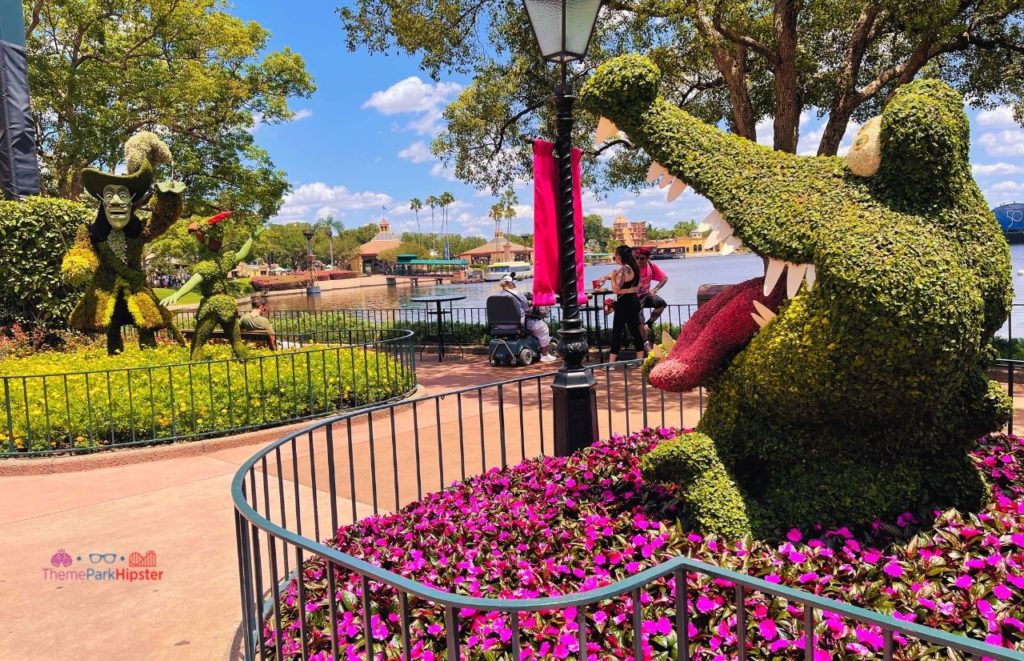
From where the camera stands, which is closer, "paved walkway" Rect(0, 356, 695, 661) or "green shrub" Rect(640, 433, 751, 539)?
"green shrub" Rect(640, 433, 751, 539)

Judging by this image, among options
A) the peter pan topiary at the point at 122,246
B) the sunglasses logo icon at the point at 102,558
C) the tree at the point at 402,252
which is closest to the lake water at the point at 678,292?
the peter pan topiary at the point at 122,246

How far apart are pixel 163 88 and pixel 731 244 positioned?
1992 centimetres

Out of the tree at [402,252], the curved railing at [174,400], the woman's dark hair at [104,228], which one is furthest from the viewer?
the tree at [402,252]

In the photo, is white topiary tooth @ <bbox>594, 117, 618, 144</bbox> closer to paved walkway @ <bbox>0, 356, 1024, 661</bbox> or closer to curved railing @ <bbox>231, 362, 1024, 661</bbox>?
curved railing @ <bbox>231, 362, 1024, 661</bbox>

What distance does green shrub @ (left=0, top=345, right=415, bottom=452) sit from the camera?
726 cm

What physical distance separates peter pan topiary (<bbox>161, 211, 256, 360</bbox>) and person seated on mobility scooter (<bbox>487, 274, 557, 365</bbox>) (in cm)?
425

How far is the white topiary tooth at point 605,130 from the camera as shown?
3.53 metres

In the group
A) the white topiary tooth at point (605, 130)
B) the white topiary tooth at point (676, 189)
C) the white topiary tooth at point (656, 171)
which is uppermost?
the white topiary tooth at point (605, 130)

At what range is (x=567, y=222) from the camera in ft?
16.0

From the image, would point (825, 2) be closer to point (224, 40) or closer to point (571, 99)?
point (571, 99)

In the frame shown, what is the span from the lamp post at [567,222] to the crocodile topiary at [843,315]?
1.30 m

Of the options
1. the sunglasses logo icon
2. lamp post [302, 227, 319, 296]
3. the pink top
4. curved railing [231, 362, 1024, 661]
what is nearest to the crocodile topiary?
curved railing [231, 362, 1024, 661]

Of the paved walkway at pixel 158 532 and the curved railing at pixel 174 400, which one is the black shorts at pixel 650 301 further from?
the curved railing at pixel 174 400

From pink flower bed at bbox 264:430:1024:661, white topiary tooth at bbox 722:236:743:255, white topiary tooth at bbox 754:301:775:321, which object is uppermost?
white topiary tooth at bbox 722:236:743:255
